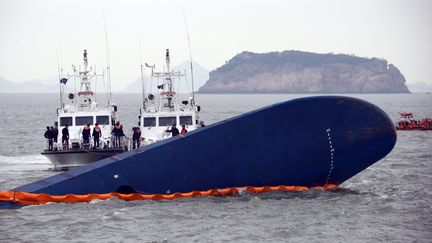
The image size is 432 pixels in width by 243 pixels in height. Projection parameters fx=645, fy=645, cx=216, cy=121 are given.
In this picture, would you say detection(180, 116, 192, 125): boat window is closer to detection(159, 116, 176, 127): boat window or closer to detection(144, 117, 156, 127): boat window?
detection(159, 116, 176, 127): boat window

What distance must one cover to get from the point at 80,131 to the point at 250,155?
14.2 meters

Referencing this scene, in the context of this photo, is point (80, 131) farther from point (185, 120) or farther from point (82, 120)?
point (185, 120)

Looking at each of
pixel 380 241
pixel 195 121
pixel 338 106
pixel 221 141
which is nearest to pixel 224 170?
pixel 221 141

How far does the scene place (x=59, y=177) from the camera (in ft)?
77.2

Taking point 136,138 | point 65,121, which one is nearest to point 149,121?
point 136,138

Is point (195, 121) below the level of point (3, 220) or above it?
above

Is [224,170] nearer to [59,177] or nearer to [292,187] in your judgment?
[292,187]

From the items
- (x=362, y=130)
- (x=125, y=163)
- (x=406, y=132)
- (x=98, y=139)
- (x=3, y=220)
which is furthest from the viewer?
(x=406, y=132)

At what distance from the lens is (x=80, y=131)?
34.9m

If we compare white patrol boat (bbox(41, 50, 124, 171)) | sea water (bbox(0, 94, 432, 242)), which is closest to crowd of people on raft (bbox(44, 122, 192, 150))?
white patrol boat (bbox(41, 50, 124, 171))

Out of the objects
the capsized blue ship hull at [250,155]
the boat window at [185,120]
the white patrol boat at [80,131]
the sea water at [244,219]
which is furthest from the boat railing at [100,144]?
the sea water at [244,219]

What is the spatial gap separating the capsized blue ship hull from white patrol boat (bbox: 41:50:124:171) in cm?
958

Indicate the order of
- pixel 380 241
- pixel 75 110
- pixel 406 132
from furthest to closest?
1. pixel 406 132
2. pixel 75 110
3. pixel 380 241

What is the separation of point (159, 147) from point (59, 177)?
3852mm
